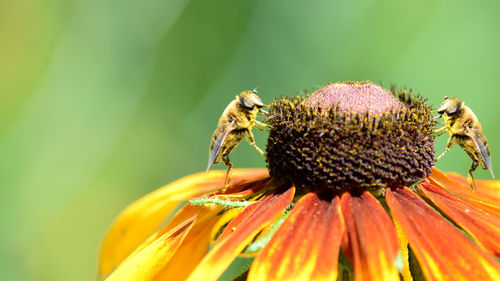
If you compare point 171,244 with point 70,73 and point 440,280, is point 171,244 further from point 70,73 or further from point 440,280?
point 70,73

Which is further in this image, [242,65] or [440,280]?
[242,65]

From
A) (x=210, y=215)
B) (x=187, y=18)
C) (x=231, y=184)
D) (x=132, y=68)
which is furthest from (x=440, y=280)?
(x=187, y=18)

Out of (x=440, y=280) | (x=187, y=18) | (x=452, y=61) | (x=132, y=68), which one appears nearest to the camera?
(x=440, y=280)

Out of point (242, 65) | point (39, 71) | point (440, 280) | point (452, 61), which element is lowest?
point (440, 280)

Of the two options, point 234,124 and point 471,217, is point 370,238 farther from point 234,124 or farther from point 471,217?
point 234,124

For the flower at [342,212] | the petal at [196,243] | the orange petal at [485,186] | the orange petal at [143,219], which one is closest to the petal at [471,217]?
the flower at [342,212]

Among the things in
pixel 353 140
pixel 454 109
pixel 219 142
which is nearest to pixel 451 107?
pixel 454 109

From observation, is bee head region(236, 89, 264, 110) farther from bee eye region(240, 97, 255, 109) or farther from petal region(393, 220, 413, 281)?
petal region(393, 220, 413, 281)
